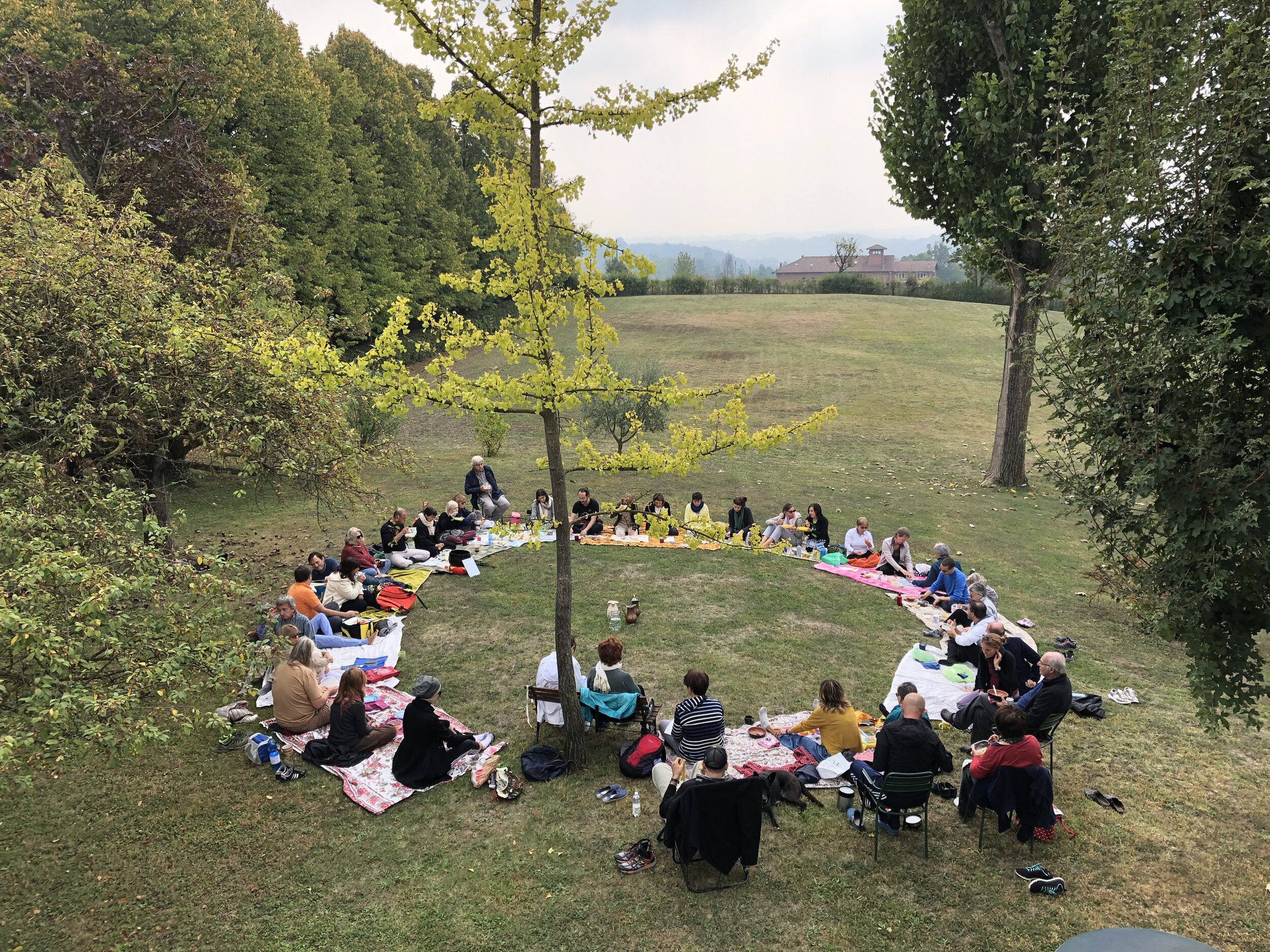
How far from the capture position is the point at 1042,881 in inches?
236

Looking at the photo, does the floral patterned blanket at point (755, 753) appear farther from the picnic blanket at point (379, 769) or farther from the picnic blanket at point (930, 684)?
the picnic blanket at point (379, 769)

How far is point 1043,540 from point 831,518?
5.06 metres

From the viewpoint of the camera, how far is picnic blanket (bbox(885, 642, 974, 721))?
8961mm

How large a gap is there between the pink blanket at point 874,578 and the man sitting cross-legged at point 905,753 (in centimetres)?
631

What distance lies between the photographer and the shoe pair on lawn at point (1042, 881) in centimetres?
595

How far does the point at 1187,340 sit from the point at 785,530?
11217 mm

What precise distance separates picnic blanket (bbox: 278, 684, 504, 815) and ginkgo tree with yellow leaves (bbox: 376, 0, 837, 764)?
3.50m

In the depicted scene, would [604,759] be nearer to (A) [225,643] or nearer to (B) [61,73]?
(A) [225,643]

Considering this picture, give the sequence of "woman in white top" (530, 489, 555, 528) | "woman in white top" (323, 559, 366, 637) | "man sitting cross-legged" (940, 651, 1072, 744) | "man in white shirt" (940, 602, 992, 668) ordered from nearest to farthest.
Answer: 1. "man sitting cross-legged" (940, 651, 1072, 744)
2. "man in white shirt" (940, 602, 992, 668)
3. "woman in white top" (323, 559, 366, 637)
4. "woman in white top" (530, 489, 555, 528)

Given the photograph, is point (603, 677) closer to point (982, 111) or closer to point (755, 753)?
point (755, 753)

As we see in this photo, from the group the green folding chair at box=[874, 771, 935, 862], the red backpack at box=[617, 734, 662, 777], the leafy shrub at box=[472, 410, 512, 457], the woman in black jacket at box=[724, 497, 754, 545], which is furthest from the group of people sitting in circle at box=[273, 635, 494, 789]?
the woman in black jacket at box=[724, 497, 754, 545]

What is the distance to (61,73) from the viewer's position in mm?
16156

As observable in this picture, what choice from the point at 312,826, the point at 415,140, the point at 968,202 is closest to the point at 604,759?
the point at 312,826

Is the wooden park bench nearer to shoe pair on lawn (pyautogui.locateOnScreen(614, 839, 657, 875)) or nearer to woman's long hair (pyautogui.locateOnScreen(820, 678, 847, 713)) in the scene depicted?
shoe pair on lawn (pyautogui.locateOnScreen(614, 839, 657, 875))
